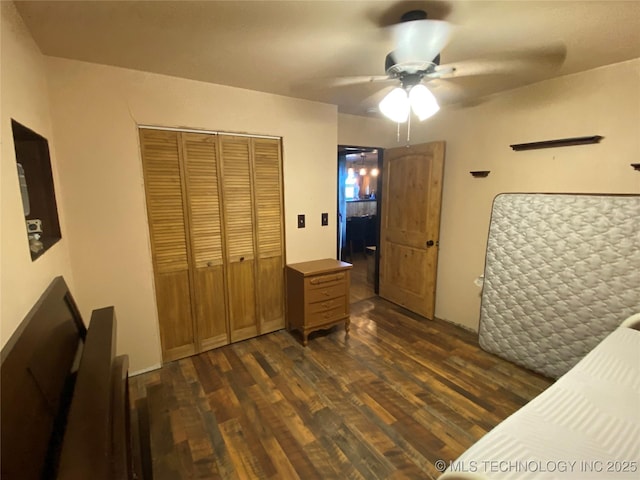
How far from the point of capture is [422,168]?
3.28 meters

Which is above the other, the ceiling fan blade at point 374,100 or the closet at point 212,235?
the ceiling fan blade at point 374,100

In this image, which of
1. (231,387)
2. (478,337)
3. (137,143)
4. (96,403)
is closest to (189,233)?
(137,143)

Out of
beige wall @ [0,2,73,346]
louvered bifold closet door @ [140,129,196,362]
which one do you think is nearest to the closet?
louvered bifold closet door @ [140,129,196,362]

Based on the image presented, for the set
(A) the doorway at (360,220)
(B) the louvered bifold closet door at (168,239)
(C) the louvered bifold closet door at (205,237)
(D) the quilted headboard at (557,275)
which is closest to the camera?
(D) the quilted headboard at (557,275)

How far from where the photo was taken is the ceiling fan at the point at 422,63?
1.40 m

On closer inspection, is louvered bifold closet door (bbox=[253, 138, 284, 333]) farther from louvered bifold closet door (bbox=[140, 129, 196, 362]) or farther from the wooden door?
the wooden door

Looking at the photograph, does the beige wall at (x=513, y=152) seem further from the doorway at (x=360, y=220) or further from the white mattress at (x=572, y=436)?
the white mattress at (x=572, y=436)

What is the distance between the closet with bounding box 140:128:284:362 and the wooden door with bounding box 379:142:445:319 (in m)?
1.49

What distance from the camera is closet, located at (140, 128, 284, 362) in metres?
2.42

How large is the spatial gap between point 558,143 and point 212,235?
297 cm

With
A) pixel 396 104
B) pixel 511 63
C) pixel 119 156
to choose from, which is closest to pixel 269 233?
pixel 119 156

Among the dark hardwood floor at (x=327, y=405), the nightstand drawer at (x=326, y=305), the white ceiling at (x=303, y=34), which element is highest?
the white ceiling at (x=303, y=34)

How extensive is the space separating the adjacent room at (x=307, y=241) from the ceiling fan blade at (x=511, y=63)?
3 cm

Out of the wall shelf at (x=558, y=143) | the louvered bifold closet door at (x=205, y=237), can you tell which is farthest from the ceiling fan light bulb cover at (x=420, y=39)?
the louvered bifold closet door at (x=205, y=237)
